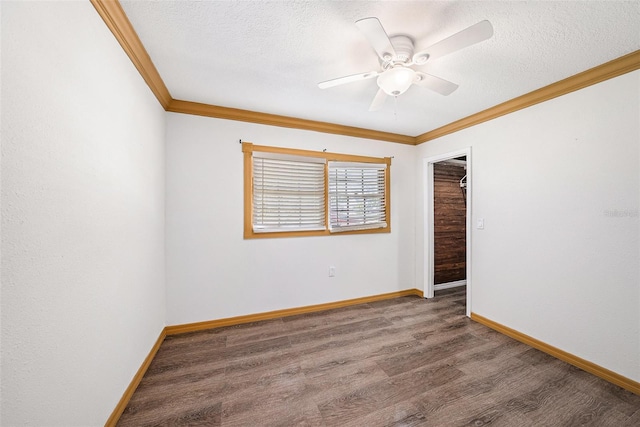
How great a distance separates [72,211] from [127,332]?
0.97 metres

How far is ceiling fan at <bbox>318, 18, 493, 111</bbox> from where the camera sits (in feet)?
3.87

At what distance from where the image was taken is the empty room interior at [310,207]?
3.13ft

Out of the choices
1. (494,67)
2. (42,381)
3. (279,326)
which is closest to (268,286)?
(279,326)

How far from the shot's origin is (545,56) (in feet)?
5.56

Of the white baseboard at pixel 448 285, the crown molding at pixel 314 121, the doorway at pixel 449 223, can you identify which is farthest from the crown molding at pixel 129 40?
the white baseboard at pixel 448 285

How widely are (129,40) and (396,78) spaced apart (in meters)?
1.76

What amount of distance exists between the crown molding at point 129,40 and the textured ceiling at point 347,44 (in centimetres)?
5

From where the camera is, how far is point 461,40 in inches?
49.1

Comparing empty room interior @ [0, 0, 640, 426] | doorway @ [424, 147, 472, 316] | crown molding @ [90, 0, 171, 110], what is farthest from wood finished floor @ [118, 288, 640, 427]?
crown molding @ [90, 0, 171, 110]

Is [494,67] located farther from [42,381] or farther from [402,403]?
[42,381]

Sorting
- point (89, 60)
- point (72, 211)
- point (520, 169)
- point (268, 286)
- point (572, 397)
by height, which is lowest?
point (572, 397)

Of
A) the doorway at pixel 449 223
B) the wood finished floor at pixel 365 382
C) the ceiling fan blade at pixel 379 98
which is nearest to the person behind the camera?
the wood finished floor at pixel 365 382

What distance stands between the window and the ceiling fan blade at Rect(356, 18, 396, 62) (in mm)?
1609

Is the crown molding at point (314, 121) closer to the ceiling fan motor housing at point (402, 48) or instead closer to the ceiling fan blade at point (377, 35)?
the ceiling fan blade at point (377, 35)
